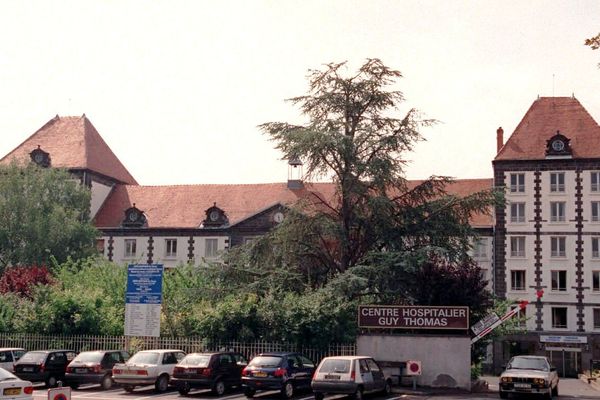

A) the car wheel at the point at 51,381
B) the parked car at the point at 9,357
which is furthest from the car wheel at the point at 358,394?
the parked car at the point at 9,357

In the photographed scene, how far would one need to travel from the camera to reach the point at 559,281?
60.1m

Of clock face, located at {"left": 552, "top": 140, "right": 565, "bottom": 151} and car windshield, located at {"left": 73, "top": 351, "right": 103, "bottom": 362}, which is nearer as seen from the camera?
car windshield, located at {"left": 73, "top": 351, "right": 103, "bottom": 362}

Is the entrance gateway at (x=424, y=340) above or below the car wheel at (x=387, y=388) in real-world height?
above

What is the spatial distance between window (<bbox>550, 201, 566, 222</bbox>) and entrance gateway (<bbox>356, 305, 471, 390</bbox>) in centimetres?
3561

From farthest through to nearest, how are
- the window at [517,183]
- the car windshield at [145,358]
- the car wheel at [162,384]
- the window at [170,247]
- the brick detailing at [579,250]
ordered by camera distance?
the window at [170,247] < the window at [517,183] < the brick detailing at [579,250] < the car windshield at [145,358] < the car wheel at [162,384]

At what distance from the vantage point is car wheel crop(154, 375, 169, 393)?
83.1ft

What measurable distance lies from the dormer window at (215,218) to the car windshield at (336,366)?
42868 millimetres

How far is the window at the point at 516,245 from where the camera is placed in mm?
60781

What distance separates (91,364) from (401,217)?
14991 mm

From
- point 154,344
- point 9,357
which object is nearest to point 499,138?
point 154,344

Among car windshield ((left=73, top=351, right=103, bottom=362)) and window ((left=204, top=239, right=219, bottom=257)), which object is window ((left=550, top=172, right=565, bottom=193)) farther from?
car windshield ((left=73, top=351, right=103, bottom=362))

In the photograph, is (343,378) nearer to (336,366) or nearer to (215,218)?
(336,366)

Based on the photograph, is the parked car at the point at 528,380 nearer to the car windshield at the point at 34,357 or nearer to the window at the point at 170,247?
the car windshield at the point at 34,357

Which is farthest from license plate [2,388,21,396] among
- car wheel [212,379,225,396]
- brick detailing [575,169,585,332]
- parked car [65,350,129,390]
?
brick detailing [575,169,585,332]
